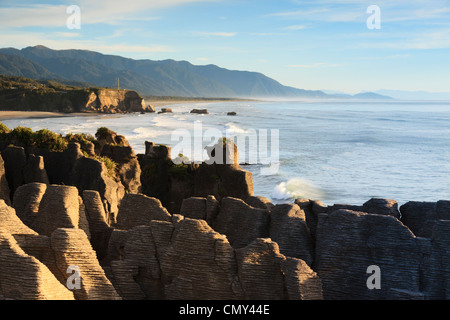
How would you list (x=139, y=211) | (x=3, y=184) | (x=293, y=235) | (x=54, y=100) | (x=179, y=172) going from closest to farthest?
(x=293, y=235) → (x=139, y=211) → (x=3, y=184) → (x=179, y=172) → (x=54, y=100)

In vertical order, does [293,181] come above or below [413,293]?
below

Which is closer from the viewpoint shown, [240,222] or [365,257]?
[365,257]

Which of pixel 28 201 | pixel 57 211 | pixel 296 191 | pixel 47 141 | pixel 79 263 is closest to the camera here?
pixel 79 263

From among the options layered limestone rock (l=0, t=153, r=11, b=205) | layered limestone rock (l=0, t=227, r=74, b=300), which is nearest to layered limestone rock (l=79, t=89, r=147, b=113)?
layered limestone rock (l=0, t=153, r=11, b=205)

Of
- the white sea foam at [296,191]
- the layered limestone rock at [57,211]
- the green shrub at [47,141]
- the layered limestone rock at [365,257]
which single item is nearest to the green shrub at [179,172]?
the green shrub at [47,141]

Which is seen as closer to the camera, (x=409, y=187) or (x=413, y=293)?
(x=413, y=293)

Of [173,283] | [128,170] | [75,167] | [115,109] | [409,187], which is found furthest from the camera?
[115,109]

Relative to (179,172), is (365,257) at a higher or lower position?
higher

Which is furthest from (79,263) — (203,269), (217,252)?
(217,252)

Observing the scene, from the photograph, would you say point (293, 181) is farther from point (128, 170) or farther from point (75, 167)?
point (75, 167)

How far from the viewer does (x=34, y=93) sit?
17075 cm

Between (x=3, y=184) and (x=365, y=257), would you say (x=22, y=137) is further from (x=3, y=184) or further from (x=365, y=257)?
(x=365, y=257)

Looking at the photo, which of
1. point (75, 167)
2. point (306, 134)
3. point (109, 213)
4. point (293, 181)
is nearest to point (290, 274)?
point (109, 213)

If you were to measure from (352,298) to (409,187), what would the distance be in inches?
1506
